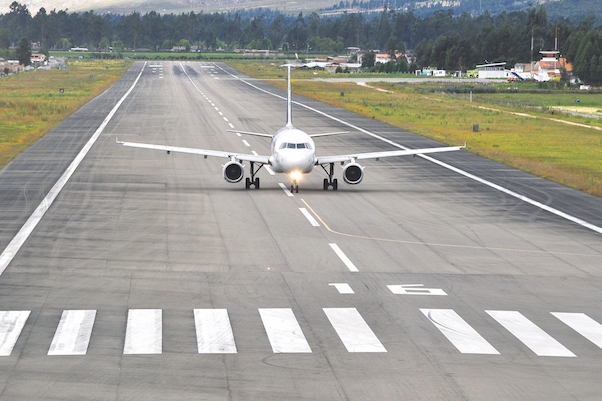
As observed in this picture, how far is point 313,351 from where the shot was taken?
16703 mm

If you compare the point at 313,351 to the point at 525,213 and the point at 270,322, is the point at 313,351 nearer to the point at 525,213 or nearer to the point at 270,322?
the point at 270,322

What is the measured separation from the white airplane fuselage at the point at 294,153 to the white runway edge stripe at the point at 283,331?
52.6 ft

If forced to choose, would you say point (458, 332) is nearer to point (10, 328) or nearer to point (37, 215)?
point (10, 328)

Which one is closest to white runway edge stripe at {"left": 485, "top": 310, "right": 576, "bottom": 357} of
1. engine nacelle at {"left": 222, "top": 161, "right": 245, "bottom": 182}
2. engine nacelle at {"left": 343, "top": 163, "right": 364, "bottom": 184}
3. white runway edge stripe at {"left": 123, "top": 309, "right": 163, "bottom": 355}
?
white runway edge stripe at {"left": 123, "top": 309, "right": 163, "bottom": 355}

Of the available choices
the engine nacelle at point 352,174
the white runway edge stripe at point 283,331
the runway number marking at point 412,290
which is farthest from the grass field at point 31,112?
the white runway edge stripe at point 283,331

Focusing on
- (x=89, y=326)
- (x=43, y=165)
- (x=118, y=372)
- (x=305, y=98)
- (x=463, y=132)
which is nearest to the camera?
(x=118, y=372)

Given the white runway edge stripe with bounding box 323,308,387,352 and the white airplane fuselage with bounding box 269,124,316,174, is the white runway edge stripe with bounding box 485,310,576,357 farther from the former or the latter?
the white airplane fuselage with bounding box 269,124,316,174

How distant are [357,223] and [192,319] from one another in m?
13.2

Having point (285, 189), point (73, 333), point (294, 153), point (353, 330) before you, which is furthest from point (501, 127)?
point (73, 333)

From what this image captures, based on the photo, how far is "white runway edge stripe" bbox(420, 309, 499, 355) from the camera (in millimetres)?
17016

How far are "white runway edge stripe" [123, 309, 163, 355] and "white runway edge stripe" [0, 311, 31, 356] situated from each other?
2.30 meters

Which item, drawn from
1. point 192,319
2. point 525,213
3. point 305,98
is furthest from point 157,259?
point 305,98

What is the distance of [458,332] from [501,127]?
63.5 meters

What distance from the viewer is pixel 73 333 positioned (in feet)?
58.0
